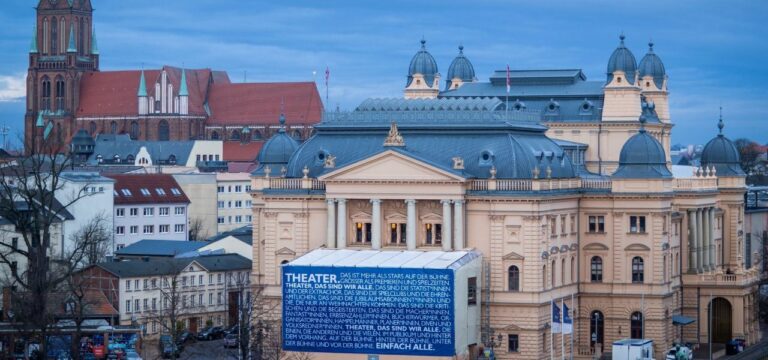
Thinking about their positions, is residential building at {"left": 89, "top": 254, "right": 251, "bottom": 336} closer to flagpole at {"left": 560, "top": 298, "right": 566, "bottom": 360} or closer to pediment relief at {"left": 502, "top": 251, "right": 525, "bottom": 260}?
pediment relief at {"left": 502, "top": 251, "right": 525, "bottom": 260}

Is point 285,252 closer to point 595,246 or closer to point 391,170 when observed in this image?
point 391,170

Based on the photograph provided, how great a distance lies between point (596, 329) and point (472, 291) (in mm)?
10705

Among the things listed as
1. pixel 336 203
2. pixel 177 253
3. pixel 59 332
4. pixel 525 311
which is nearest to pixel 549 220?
pixel 525 311

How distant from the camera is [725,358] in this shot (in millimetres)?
118312

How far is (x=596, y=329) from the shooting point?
11738 centimetres

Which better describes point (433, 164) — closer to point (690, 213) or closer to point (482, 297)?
point (482, 297)

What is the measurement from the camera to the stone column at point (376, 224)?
113938 mm

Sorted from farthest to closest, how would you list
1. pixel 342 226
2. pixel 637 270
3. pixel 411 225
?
pixel 637 270 → pixel 342 226 → pixel 411 225

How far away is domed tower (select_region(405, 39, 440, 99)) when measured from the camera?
153500 millimetres

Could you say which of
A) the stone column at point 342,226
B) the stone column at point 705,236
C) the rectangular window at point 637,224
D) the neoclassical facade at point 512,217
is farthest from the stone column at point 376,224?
the stone column at point 705,236

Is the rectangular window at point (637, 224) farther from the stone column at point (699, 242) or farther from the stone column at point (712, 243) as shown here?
the stone column at point (712, 243)

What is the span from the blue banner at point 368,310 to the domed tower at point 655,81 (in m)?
47.2

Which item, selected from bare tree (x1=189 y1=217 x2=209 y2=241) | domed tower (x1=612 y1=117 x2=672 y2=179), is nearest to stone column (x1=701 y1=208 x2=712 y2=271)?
domed tower (x1=612 y1=117 x2=672 y2=179)

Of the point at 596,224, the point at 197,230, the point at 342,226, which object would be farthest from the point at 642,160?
the point at 197,230
